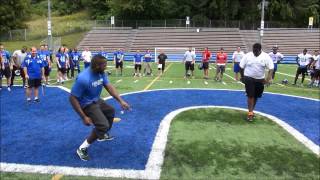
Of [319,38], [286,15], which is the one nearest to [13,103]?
[319,38]

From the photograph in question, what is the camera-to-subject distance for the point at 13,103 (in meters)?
13.7

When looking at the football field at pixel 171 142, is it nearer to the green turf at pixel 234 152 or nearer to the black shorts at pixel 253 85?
the green turf at pixel 234 152

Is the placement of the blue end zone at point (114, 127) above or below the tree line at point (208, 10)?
below

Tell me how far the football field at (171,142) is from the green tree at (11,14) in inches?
1963

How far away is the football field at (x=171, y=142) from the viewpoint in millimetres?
6980

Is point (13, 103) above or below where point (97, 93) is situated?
below

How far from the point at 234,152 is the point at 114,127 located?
127 inches

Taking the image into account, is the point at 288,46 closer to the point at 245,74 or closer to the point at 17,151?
the point at 245,74

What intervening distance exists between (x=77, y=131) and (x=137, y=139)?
5.32ft

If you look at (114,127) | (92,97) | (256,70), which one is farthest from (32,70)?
(256,70)

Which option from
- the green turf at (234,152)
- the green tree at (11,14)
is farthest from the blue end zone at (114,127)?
the green tree at (11,14)

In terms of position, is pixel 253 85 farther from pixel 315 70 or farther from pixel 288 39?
pixel 288 39

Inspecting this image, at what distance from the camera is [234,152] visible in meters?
8.02

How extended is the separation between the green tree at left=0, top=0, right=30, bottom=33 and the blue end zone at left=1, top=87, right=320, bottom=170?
46720 mm
